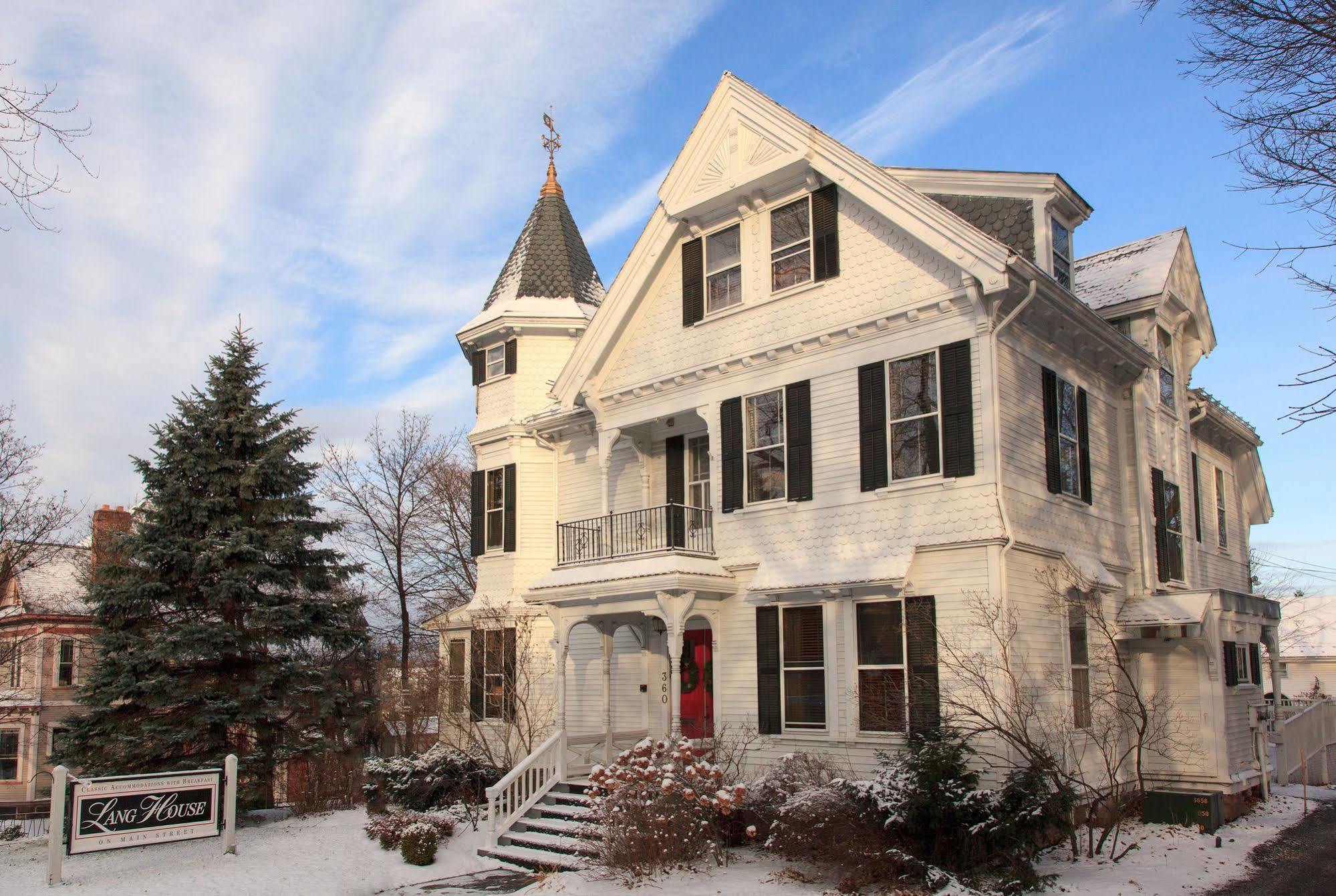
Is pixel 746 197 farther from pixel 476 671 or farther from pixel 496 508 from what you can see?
pixel 476 671

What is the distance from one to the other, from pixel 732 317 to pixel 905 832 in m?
8.54

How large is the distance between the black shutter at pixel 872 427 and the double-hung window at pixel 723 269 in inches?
124

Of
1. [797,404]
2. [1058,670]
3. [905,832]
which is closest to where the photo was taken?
[905,832]

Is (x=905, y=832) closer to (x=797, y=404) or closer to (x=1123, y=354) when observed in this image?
(x=797, y=404)

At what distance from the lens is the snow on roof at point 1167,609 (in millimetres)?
15000

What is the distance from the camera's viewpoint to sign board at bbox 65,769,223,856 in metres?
12.8

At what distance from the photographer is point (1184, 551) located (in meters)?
18.1

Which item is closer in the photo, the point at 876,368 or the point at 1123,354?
the point at 876,368

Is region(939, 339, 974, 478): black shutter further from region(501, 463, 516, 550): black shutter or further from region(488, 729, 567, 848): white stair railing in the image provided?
region(501, 463, 516, 550): black shutter

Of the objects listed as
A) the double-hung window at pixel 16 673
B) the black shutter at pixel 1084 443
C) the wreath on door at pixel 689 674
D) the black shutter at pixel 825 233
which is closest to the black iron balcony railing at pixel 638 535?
the wreath on door at pixel 689 674

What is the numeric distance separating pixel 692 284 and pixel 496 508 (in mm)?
7088

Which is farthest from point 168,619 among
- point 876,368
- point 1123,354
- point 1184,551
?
point 1184,551

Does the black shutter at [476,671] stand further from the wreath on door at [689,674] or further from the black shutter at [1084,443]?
the black shutter at [1084,443]

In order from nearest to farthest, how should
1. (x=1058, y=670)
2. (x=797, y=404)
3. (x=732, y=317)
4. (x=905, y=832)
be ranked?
(x=905, y=832)
(x=1058, y=670)
(x=797, y=404)
(x=732, y=317)
